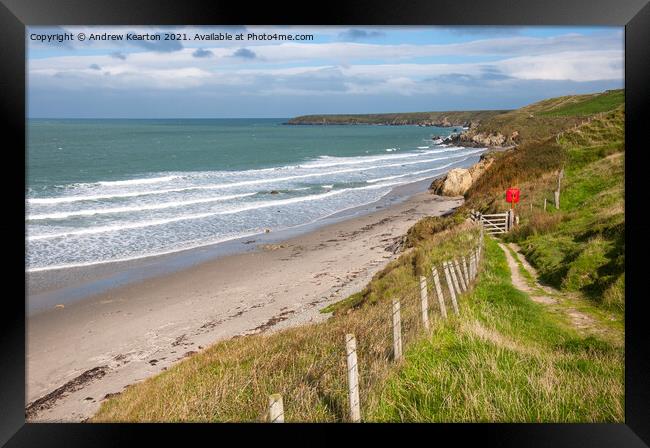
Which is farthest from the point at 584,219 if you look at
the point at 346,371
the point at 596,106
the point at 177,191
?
the point at 596,106

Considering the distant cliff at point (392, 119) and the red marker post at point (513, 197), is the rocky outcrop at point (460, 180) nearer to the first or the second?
the red marker post at point (513, 197)

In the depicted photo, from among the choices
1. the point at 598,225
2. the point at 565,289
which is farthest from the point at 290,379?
the point at 598,225

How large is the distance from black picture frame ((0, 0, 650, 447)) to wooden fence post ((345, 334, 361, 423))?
0.60ft

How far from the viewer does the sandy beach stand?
12.5m

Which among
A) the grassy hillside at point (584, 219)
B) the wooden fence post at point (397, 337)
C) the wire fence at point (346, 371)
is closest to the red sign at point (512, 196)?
the grassy hillside at point (584, 219)

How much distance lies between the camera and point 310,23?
608 cm

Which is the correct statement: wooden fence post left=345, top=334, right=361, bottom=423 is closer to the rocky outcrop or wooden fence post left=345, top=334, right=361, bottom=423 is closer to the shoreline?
the shoreline

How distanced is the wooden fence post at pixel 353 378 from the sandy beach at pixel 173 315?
671 centimetres

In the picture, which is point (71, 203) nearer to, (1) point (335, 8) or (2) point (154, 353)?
(2) point (154, 353)

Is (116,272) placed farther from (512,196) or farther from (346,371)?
(346,371)

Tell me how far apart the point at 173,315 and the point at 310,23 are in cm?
1224

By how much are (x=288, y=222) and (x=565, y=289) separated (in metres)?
19.6

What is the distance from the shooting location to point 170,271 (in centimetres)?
2084

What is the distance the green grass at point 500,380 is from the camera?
617cm
